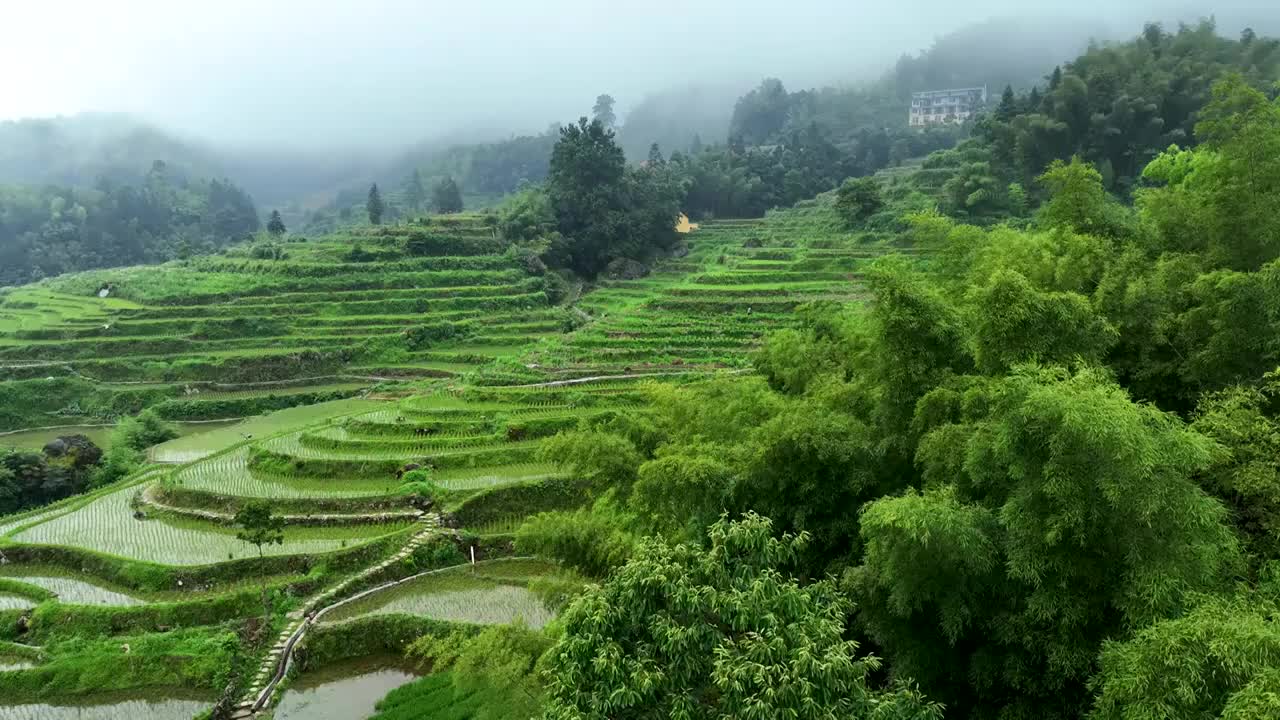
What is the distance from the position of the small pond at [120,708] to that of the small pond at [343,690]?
1404mm

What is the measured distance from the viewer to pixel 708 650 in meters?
6.32

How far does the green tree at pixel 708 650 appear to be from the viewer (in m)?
5.76

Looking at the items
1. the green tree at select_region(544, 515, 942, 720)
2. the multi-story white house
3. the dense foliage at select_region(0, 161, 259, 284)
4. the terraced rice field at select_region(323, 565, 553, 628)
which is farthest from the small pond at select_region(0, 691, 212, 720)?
the multi-story white house

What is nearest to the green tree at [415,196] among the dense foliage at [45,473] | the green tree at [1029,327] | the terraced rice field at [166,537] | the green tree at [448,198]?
the green tree at [448,198]

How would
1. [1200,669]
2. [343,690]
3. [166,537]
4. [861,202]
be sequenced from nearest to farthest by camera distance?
[1200,669]
[343,690]
[166,537]
[861,202]

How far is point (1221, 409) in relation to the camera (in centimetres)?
851

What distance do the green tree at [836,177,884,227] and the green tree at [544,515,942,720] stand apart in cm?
3686

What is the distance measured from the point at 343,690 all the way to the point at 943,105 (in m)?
97.2

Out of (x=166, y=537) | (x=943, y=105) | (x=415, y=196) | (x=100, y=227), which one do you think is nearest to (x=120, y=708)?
(x=166, y=537)

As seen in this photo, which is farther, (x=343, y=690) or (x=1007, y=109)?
(x=1007, y=109)

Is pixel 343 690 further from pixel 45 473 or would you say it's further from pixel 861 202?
pixel 861 202

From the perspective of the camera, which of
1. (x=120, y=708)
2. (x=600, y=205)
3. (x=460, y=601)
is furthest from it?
(x=600, y=205)

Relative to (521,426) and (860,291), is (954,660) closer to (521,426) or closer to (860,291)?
(521,426)

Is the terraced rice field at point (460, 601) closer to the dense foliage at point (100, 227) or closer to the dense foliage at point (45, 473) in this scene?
the dense foliage at point (45, 473)
